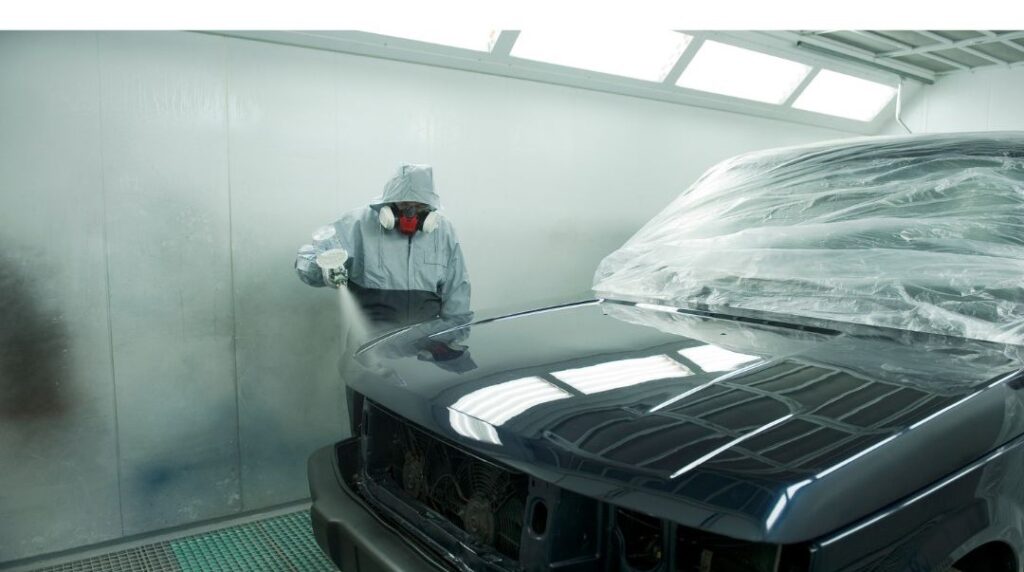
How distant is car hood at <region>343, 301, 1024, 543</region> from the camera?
40.7 inches

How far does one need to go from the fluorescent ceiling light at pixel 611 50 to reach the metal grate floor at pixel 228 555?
2736mm

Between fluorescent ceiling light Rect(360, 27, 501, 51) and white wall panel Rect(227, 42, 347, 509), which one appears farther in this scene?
fluorescent ceiling light Rect(360, 27, 501, 51)

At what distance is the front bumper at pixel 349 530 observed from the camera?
1520mm

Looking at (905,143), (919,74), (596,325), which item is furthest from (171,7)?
(919,74)

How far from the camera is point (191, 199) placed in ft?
9.87

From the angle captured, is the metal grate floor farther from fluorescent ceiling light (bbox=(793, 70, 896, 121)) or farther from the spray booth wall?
fluorescent ceiling light (bbox=(793, 70, 896, 121))

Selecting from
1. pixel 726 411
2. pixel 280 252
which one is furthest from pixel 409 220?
pixel 726 411

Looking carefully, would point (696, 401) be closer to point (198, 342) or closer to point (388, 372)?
point (388, 372)

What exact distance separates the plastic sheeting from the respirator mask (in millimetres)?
→ 947

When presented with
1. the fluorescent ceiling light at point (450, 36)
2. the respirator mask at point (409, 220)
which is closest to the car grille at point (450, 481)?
the respirator mask at point (409, 220)

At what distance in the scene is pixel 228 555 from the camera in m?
2.91

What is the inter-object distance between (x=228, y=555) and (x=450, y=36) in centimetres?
271

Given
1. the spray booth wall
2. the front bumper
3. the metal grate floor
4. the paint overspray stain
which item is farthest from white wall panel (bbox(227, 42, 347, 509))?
the front bumper

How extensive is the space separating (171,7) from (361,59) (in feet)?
6.20
